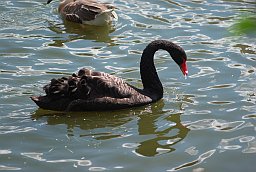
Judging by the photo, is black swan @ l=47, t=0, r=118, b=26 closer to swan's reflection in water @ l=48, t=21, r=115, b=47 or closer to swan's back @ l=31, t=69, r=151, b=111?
swan's reflection in water @ l=48, t=21, r=115, b=47

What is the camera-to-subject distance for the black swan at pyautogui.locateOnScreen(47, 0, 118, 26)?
31.1 ft

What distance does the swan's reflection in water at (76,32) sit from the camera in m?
8.81

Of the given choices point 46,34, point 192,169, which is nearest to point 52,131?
point 192,169

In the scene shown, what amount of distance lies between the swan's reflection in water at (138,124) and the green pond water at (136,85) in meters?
0.01

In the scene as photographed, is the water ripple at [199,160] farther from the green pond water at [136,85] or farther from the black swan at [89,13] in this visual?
the black swan at [89,13]

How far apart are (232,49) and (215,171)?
155 inches

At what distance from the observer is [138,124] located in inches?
230

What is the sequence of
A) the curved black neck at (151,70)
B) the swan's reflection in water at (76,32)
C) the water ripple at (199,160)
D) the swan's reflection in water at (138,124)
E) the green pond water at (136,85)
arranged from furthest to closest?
the swan's reflection in water at (76,32) → the curved black neck at (151,70) → the swan's reflection in water at (138,124) → the green pond water at (136,85) → the water ripple at (199,160)

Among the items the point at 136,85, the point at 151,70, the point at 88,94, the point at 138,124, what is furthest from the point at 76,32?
the point at 138,124

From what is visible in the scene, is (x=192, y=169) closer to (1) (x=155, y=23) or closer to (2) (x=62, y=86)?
(2) (x=62, y=86)

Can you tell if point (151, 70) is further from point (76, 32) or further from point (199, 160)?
point (76, 32)

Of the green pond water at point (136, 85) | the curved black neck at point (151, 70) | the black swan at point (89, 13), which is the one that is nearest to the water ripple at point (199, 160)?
the green pond water at point (136, 85)

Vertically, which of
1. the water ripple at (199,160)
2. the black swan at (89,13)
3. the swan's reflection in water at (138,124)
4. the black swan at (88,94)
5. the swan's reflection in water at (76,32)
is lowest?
the water ripple at (199,160)

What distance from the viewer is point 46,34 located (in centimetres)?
893
